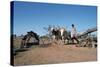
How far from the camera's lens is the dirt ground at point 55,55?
91.4 inches

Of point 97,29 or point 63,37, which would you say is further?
point 97,29

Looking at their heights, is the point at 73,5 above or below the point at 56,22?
above

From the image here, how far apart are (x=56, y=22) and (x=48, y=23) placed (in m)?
0.10

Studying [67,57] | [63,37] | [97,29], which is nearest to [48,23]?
[63,37]

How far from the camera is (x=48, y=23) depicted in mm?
2441

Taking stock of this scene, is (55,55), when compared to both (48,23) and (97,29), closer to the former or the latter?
(48,23)

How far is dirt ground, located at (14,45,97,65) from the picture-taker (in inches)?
91.4

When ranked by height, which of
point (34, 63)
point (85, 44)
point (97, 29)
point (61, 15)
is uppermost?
point (61, 15)

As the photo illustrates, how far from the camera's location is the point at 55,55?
2.46m

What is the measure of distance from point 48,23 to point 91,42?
629mm

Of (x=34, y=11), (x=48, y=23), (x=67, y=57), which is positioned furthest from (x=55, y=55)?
(x=34, y=11)
